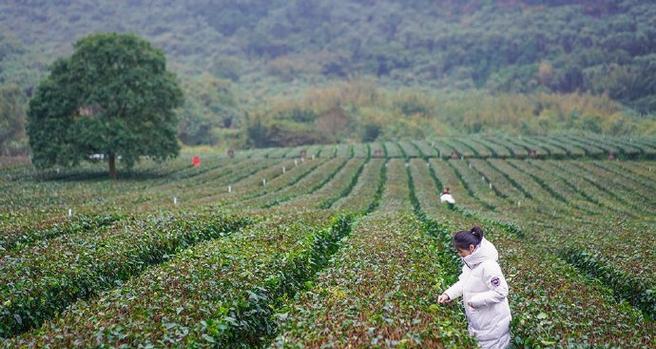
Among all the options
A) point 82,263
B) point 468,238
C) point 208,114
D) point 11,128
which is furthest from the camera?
point 208,114

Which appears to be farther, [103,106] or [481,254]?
[103,106]

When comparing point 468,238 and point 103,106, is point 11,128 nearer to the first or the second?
point 103,106

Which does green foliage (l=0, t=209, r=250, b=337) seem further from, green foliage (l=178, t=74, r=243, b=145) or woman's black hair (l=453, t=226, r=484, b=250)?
green foliage (l=178, t=74, r=243, b=145)

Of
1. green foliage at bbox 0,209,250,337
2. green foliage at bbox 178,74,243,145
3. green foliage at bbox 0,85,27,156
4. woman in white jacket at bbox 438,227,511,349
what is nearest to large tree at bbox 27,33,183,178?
green foliage at bbox 0,209,250,337

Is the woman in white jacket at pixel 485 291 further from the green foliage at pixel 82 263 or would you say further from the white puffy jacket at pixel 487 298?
the green foliage at pixel 82 263

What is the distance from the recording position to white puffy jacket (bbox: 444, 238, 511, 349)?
8.98 metres

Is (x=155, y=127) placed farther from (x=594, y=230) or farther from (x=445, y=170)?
(x=594, y=230)

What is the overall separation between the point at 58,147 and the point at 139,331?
46702mm

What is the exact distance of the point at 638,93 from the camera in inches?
5384

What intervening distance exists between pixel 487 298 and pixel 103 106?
49789 mm

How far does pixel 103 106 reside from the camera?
53344 millimetres

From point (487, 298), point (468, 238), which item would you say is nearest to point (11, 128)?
point (468, 238)

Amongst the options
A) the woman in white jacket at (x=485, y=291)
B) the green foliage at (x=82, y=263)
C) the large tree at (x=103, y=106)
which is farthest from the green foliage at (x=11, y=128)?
the woman in white jacket at (x=485, y=291)

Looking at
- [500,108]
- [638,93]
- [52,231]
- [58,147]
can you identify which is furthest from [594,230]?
[638,93]
